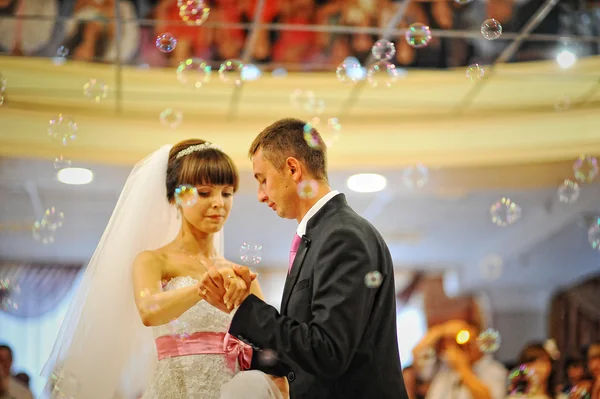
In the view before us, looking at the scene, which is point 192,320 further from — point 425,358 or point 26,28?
point 26,28

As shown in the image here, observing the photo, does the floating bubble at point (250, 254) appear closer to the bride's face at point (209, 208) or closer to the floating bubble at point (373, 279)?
the bride's face at point (209, 208)

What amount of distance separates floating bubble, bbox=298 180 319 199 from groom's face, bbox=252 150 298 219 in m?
0.02

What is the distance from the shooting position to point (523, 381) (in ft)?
17.1

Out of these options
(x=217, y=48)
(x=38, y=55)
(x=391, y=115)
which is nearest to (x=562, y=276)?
(x=391, y=115)

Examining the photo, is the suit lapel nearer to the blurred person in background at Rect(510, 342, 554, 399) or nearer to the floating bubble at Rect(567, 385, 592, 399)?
the floating bubble at Rect(567, 385, 592, 399)

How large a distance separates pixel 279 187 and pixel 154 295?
575 millimetres

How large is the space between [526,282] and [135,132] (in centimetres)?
785

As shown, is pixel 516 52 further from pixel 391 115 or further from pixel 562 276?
pixel 562 276

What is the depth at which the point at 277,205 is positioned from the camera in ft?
8.00

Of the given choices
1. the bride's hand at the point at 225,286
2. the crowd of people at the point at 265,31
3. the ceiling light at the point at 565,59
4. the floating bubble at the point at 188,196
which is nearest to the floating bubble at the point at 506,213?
the crowd of people at the point at 265,31

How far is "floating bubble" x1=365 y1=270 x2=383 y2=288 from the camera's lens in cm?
221

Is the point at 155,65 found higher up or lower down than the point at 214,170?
higher up

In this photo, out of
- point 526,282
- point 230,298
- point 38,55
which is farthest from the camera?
point 526,282

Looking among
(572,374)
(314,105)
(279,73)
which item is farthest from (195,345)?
(279,73)
